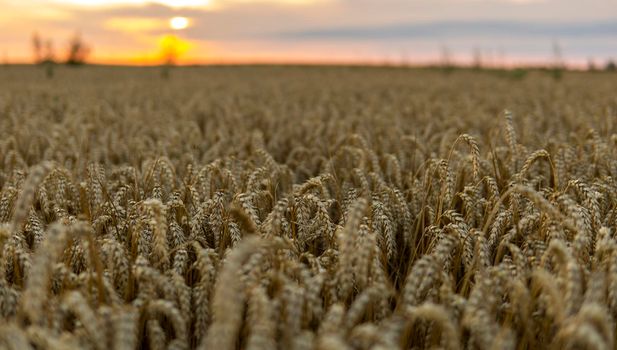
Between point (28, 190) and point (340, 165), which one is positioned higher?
point (28, 190)

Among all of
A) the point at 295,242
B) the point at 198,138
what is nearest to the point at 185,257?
the point at 295,242

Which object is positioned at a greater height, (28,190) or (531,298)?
(28,190)

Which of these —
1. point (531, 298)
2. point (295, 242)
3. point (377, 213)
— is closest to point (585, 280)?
point (531, 298)

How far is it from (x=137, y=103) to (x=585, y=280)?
727 cm

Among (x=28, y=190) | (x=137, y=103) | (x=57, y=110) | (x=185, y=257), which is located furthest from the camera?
(x=137, y=103)

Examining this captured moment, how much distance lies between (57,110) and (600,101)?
681 centimetres

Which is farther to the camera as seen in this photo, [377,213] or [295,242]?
[377,213]

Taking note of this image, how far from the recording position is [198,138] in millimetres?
4242

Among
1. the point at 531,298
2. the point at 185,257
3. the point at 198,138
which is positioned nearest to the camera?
the point at 531,298

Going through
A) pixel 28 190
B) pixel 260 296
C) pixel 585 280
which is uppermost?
pixel 28 190

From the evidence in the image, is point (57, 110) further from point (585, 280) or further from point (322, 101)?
point (585, 280)

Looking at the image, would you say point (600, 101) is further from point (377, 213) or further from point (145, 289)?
point (145, 289)

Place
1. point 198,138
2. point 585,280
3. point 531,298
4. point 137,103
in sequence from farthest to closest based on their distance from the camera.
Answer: point 137,103
point 198,138
point 585,280
point 531,298

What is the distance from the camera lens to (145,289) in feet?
5.54
